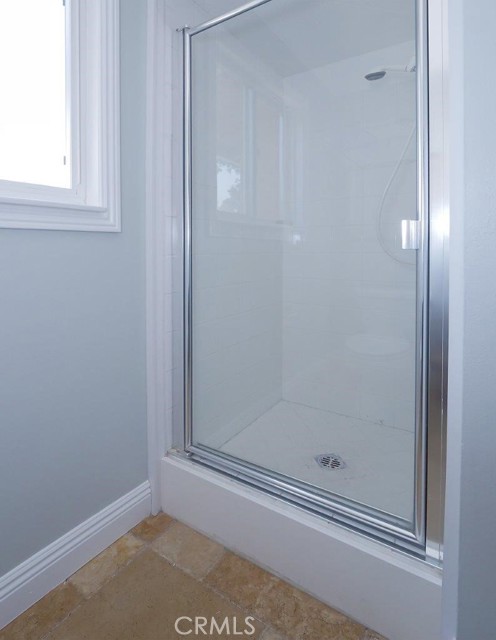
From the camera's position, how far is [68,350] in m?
1.22

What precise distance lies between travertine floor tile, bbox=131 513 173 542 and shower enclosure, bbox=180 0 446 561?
27cm

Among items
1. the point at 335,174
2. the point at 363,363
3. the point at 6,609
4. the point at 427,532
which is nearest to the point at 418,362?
the point at 427,532

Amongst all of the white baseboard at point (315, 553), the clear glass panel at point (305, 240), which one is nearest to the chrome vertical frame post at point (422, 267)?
the white baseboard at point (315, 553)

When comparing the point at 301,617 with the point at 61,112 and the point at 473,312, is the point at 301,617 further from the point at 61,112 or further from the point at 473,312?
the point at 61,112

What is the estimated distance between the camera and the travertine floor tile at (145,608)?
107 centimetres

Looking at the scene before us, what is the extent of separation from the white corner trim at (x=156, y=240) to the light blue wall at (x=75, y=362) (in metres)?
0.03

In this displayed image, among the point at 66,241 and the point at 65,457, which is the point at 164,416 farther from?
the point at 66,241

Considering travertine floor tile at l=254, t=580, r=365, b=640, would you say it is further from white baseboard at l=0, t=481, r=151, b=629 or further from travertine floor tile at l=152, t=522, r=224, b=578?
white baseboard at l=0, t=481, r=151, b=629

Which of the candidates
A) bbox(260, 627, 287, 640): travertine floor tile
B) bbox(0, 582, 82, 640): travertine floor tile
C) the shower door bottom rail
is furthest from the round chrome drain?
bbox(0, 582, 82, 640): travertine floor tile

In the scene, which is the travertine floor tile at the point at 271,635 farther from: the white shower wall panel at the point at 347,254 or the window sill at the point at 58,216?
the window sill at the point at 58,216

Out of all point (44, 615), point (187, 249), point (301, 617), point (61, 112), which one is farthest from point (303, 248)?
point (44, 615)

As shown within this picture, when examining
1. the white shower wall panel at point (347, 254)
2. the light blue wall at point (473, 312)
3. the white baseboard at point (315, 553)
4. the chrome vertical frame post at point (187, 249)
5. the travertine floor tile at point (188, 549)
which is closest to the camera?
the light blue wall at point (473, 312)

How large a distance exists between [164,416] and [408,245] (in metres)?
1.12

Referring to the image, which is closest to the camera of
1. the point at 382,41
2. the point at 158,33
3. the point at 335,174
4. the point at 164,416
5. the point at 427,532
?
the point at 427,532
